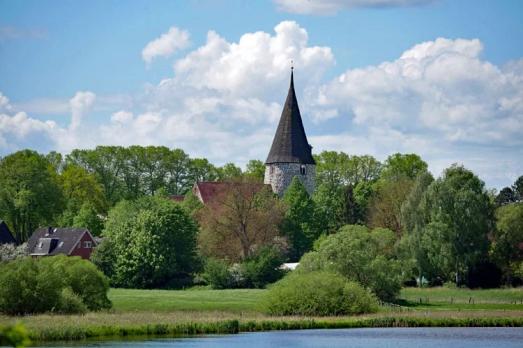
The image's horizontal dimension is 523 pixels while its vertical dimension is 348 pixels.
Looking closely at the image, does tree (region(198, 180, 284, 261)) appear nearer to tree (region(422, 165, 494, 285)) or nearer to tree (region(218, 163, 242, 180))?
tree (region(422, 165, 494, 285))

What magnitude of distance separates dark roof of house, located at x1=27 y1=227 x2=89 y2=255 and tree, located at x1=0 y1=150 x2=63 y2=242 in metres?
3.69

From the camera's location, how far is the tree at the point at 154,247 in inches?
3172

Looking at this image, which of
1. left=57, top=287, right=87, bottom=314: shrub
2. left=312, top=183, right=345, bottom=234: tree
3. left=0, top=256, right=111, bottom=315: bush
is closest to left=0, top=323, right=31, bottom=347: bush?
left=0, top=256, right=111, bottom=315: bush

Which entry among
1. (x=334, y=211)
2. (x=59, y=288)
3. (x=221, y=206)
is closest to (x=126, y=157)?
(x=334, y=211)

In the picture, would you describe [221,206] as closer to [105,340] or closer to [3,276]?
[3,276]

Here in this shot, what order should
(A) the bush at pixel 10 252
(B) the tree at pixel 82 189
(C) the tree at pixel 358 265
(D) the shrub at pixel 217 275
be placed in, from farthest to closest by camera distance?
(B) the tree at pixel 82 189 → (A) the bush at pixel 10 252 → (D) the shrub at pixel 217 275 → (C) the tree at pixel 358 265

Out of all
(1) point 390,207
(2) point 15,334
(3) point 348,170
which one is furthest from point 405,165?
(2) point 15,334

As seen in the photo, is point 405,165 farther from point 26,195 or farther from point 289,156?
point 26,195

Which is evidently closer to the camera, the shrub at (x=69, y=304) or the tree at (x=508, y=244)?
the shrub at (x=69, y=304)

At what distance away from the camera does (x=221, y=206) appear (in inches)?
3681

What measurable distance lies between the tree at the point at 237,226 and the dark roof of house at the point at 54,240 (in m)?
12.2

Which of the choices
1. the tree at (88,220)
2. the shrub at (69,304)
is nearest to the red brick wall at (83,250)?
the tree at (88,220)

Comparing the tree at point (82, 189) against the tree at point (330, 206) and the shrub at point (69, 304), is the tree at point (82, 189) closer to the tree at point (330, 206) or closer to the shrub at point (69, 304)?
the tree at point (330, 206)

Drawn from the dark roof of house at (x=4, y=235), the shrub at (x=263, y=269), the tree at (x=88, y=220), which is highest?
the tree at (x=88, y=220)
